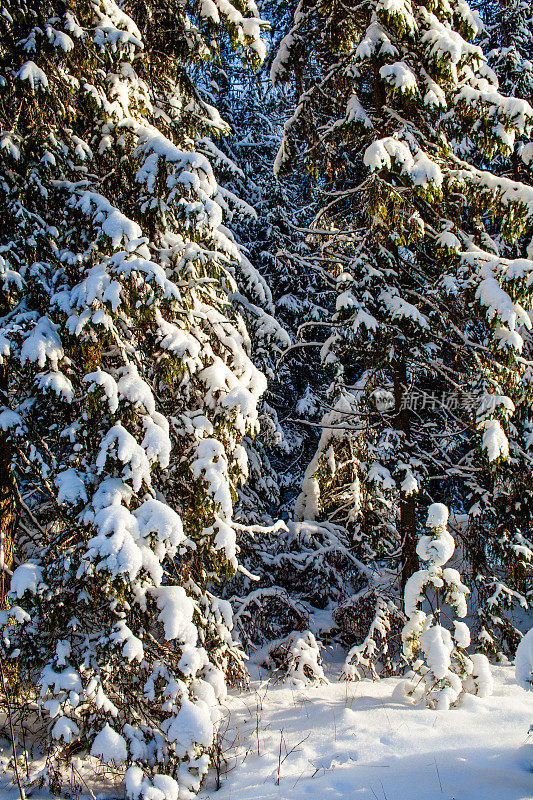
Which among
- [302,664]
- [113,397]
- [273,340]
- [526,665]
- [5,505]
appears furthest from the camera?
[273,340]

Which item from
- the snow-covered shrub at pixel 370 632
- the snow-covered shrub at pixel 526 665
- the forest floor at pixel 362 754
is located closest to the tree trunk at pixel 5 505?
the forest floor at pixel 362 754

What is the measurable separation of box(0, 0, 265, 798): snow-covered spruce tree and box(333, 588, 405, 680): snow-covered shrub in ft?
5.52

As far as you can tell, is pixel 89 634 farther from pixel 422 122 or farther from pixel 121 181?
pixel 422 122

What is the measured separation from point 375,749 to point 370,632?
2.22 metres

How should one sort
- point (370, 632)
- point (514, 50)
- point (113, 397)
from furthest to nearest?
point (514, 50) → point (370, 632) → point (113, 397)

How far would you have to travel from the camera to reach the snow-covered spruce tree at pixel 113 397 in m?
3.91

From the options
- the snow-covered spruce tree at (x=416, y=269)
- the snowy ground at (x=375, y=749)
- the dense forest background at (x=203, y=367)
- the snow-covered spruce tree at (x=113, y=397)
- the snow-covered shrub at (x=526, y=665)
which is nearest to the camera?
the snow-covered shrub at (x=526, y=665)

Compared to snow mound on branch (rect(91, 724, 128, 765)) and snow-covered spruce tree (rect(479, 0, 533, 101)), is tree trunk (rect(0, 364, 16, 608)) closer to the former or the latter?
snow mound on branch (rect(91, 724, 128, 765))

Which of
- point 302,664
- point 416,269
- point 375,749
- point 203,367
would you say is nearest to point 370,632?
point 302,664

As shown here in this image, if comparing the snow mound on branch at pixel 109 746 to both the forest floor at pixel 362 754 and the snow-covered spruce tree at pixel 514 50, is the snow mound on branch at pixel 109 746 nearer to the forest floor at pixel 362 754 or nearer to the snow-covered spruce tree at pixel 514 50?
the forest floor at pixel 362 754

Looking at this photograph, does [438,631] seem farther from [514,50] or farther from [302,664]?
[514,50]

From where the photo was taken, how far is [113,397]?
156 inches

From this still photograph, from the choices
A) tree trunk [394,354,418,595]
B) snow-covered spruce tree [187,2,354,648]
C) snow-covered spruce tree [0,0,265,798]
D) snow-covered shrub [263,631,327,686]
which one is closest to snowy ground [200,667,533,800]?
snow-covered shrub [263,631,327,686]

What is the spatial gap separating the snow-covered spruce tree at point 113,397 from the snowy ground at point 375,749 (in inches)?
21.3
